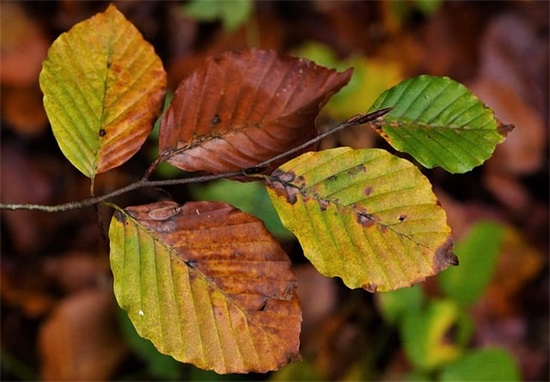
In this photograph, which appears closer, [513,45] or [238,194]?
[238,194]

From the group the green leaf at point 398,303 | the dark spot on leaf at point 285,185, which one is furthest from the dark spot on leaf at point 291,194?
the green leaf at point 398,303

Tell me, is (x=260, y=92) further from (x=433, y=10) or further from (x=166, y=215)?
(x=433, y=10)

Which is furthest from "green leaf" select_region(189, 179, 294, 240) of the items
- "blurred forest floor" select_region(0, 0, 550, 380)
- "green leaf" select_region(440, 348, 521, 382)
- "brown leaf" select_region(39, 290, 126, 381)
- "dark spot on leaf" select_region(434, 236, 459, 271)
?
"dark spot on leaf" select_region(434, 236, 459, 271)

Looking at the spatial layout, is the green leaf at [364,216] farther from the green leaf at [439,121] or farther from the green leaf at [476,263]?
the green leaf at [476,263]

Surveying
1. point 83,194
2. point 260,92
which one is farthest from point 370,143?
point 260,92

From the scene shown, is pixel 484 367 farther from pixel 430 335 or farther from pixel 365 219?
pixel 365 219

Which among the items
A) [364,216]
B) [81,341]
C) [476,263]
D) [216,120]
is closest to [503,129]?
[364,216]

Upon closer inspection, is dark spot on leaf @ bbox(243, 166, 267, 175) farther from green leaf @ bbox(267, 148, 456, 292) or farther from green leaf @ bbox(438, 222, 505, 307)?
green leaf @ bbox(438, 222, 505, 307)
